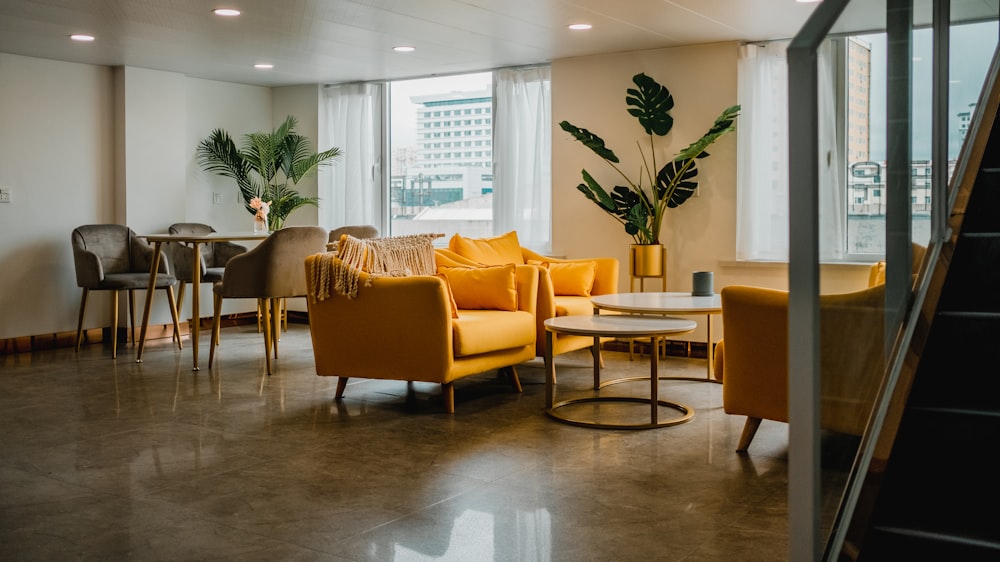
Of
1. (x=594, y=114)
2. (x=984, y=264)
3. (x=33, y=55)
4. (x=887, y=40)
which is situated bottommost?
(x=984, y=264)

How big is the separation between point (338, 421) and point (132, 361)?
2.66 meters

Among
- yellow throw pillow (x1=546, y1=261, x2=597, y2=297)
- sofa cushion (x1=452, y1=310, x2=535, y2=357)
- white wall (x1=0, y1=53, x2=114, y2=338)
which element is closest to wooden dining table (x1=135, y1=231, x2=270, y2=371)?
white wall (x1=0, y1=53, x2=114, y2=338)

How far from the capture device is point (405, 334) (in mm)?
4699

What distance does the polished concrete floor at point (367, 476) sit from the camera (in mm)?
2795

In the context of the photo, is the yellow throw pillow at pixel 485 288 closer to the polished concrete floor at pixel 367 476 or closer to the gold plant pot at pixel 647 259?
the polished concrete floor at pixel 367 476

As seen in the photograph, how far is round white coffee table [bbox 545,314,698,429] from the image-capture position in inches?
172

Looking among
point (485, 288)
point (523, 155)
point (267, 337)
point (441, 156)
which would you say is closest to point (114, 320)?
point (267, 337)

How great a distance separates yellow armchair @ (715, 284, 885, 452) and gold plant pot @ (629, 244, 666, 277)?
7.72 ft

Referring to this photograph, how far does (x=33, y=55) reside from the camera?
697 centimetres

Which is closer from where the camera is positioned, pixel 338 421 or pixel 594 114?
pixel 338 421

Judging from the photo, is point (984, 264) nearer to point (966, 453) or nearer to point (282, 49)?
point (966, 453)

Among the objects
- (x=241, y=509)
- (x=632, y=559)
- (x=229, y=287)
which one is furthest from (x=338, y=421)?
(x=632, y=559)

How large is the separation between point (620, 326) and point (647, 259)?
2.07m

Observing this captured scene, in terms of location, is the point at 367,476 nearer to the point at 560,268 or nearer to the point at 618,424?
the point at 618,424
